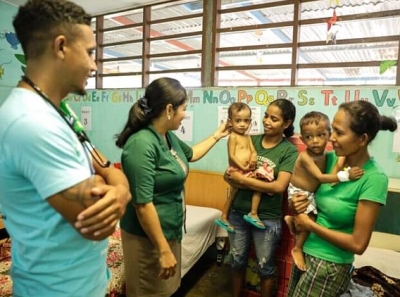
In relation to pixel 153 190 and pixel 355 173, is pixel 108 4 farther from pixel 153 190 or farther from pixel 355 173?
pixel 355 173

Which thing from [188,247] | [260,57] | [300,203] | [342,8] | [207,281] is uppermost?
[342,8]

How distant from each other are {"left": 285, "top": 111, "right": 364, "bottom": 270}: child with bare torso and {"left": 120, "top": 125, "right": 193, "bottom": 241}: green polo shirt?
59 centimetres

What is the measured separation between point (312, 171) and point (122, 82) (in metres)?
2.98

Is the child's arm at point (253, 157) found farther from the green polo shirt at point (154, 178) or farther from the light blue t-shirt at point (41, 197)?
the light blue t-shirt at point (41, 197)

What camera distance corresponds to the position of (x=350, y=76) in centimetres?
283

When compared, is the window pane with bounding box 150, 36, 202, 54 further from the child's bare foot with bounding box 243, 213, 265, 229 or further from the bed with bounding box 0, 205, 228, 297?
the child's bare foot with bounding box 243, 213, 265, 229

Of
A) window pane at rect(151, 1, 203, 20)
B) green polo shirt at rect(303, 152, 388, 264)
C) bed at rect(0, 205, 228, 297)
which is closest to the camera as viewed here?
green polo shirt at rect(303, 152, 388, 264)

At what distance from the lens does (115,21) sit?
3.79 m

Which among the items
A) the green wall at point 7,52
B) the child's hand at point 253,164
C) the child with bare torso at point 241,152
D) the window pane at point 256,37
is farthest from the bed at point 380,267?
the green wall at point 7,52

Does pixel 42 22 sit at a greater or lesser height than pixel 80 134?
greater

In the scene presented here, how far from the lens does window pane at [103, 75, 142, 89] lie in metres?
3.73

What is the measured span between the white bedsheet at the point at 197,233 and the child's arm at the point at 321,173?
119 cm

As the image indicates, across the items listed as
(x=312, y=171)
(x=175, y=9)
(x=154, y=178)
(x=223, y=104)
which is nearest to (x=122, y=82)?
(x=175, y=9)

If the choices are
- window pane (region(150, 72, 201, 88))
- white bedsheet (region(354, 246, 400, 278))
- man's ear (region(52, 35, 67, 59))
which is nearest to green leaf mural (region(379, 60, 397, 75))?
white bedsheet (region(354, 246, 400, 278))
